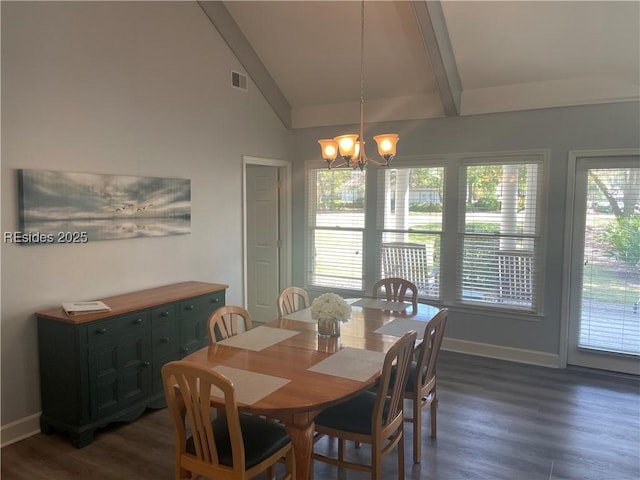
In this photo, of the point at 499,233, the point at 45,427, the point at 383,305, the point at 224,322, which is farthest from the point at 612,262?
the point at 45,427

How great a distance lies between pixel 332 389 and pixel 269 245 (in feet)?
13.1

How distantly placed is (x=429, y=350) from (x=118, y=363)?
2149 mm

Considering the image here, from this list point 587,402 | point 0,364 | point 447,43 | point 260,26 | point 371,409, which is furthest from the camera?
point 260,26

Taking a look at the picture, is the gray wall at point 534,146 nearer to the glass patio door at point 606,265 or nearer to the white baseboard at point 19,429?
the glass patio door at point 606,265

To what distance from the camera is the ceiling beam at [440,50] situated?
3.76 metres

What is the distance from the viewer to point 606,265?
4352mm

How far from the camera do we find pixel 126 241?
381 centimetres

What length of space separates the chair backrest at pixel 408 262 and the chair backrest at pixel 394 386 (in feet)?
9.12

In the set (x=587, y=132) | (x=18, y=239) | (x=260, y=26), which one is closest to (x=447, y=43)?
(x=587, y=132)

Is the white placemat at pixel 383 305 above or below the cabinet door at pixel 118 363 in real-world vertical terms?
above

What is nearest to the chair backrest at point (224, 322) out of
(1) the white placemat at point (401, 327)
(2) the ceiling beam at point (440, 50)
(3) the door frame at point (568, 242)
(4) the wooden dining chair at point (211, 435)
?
(4) the wooden dining chair at point (211, 435)

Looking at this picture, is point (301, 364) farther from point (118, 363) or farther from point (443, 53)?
point (443, 53)

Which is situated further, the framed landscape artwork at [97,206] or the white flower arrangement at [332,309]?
the framed landscape artwork at [97,206]

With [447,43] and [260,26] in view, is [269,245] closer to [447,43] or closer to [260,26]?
[260,26]
